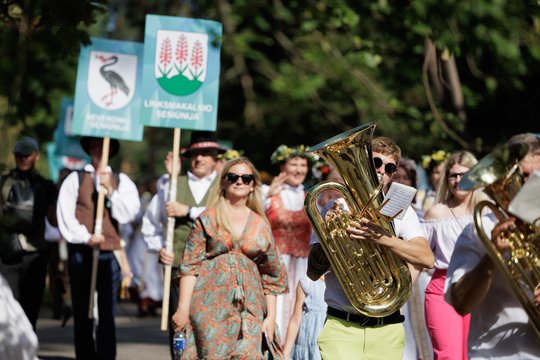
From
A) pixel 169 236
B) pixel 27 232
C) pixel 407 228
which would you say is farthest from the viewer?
pixel 27 232

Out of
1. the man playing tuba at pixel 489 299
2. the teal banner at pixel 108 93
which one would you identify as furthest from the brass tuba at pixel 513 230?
the teal banner at pixel 108 93

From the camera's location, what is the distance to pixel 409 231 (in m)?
6.14

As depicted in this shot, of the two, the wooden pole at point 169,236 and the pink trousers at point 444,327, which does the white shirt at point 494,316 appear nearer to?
the pink trousers at point 444,327

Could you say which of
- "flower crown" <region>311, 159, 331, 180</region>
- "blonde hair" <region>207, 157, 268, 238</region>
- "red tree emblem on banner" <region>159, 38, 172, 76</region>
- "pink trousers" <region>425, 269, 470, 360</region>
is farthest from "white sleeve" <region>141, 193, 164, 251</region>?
"pink trousers" <region>425, 269, 470, 360</region>

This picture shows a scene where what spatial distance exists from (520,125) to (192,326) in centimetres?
1010

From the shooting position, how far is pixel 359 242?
5758 millimetres

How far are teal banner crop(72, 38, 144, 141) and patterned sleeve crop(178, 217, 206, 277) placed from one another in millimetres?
2963

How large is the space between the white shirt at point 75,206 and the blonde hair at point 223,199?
2400 mm

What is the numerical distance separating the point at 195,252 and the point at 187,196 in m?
2.47

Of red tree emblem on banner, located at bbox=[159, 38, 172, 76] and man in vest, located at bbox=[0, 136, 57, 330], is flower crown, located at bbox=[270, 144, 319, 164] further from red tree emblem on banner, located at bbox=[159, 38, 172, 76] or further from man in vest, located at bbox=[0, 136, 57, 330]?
man in vest, located at bbox=[0, 136, 57, 330]

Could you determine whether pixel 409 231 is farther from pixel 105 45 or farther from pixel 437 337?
pixel 105 45

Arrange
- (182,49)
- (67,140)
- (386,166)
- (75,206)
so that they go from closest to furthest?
(386,166)
(182,49)
(75,206)
(67,140)

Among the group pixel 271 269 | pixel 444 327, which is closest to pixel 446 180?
pixel 444 327

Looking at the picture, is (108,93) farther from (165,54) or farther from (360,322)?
(360,322)
